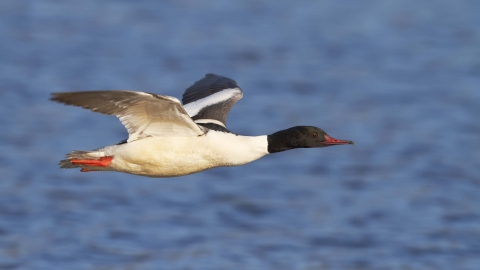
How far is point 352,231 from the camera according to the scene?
1327 cm

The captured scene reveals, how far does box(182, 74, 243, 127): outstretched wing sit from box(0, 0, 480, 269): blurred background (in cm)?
244

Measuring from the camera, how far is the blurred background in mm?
12664

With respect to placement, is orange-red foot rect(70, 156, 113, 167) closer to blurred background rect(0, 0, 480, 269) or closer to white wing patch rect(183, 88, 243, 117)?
white wing patch rect(183, 88, 243, 117)

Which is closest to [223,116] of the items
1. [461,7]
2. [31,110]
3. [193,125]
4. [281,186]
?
[193,125]

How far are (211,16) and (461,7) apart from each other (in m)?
6.52

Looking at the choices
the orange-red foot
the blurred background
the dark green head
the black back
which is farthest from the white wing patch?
the blurred background

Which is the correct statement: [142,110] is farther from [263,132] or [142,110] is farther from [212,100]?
[263,132]

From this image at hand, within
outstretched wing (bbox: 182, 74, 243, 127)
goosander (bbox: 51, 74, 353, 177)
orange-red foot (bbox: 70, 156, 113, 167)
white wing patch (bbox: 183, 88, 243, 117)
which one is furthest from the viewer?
white wing patch (bbox: 183, 88, 243, 117)

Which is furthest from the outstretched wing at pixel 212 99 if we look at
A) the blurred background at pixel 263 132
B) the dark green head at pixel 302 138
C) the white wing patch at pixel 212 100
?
the blurred background at pixel 263 132

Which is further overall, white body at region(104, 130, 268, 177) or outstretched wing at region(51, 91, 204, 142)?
white body at region(104, 130, 268, 177)

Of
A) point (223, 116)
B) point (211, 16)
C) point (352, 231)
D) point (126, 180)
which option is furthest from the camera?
point (211, 16)

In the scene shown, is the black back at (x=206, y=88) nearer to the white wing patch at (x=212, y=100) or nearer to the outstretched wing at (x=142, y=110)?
the white wing patch at (x=212, y=100)

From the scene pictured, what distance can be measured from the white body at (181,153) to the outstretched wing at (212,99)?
1.01 meters

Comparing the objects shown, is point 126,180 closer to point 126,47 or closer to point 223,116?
point 223,116
